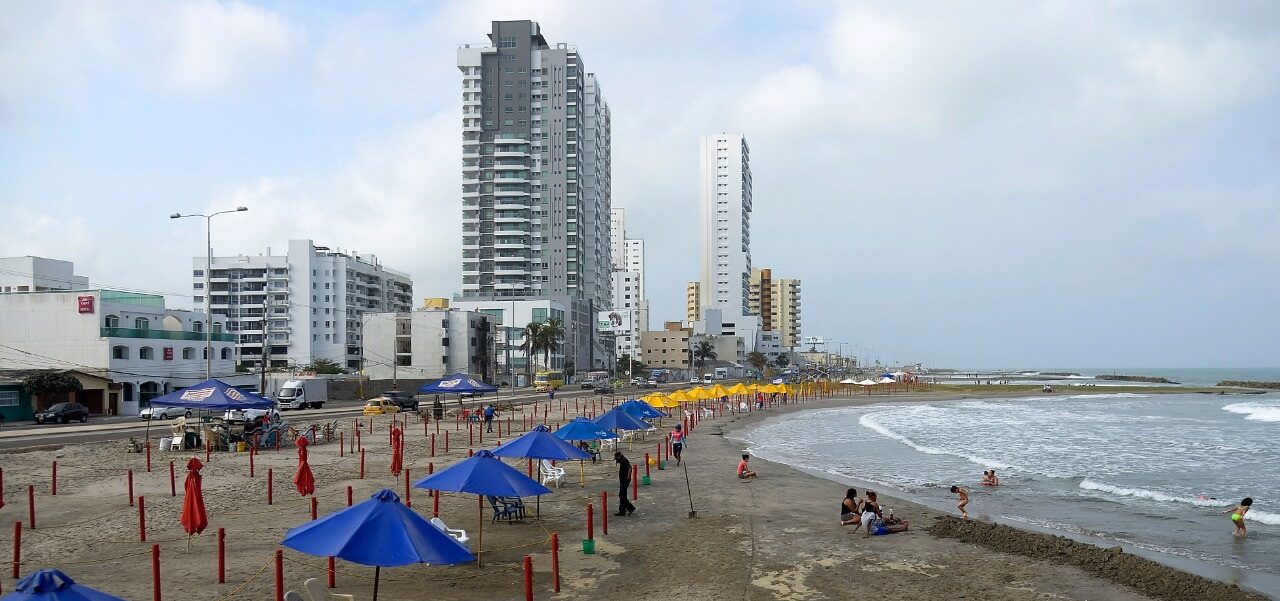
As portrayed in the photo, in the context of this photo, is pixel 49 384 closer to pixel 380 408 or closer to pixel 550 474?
pixel 380 408

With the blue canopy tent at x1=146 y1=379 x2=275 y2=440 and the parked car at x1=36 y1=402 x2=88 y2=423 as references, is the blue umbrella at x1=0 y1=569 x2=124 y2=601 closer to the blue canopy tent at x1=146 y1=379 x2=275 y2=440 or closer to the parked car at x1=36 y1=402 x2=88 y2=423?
the blue canopy tent at x1=146 y1=379 x2=275 y2=440

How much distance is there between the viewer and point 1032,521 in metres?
21.6

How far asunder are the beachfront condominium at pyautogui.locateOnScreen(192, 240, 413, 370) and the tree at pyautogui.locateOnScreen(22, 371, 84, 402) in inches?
3038

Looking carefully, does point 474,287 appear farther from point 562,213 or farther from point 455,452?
point 455,452

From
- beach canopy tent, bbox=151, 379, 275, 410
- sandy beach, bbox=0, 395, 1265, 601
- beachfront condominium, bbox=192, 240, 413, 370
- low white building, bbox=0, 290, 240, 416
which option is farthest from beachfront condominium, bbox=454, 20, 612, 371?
sandy beach, bbox=0, 395, 1265, 601

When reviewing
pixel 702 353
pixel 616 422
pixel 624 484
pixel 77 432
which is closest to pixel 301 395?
pixel 77 432

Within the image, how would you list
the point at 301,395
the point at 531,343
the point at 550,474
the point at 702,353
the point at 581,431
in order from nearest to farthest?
the point at 581,431 → the point at 550,474 → the point at 301,395 → the point at 531,343 → the point at 702,353

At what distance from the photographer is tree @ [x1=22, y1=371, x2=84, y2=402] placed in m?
46.9

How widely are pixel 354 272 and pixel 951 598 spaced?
13260cm

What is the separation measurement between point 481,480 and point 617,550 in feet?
12.0

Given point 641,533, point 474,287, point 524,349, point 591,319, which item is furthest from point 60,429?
point 591,319

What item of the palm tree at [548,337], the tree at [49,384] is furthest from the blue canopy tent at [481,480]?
the palm tree at [548,337]

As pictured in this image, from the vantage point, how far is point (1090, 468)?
110 feet

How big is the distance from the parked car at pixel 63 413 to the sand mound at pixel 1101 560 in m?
46.5
